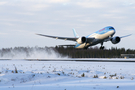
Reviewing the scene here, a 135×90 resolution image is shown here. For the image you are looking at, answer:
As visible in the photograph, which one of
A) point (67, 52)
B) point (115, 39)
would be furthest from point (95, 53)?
point (115, 39)

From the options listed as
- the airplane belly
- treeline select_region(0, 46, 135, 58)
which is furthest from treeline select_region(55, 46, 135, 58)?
the airplane belly

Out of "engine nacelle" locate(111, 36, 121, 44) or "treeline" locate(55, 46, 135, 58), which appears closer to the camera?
"engine nacelle" locate(111, 36, 121, 44)

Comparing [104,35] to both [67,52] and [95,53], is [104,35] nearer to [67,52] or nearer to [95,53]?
[67,52]

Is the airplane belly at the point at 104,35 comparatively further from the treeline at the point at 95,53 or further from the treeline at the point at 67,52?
the treeline at the point at 95,53

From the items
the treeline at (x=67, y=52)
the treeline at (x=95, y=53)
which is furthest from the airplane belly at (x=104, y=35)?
the treeline at (x=95, y=53)

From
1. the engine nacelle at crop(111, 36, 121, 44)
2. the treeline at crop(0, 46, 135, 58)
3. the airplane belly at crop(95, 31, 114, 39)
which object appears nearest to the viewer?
the airplane belly at crop(95, 31, 114, 39)

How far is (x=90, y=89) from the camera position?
30.1 ft

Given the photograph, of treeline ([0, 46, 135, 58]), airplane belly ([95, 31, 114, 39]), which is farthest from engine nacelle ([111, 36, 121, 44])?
treeline ([0, 46, 135, 58])

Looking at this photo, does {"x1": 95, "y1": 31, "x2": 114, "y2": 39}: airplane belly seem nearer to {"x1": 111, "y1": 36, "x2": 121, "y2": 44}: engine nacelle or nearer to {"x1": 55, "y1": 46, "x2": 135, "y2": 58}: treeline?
{"x1": 111, "y1": 36, "x2": 121, "y2": 44}: engine nacelle

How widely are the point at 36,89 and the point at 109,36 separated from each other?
1385 inches

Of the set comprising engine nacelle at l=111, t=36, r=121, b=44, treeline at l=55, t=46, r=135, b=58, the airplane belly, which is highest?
the airplane belly

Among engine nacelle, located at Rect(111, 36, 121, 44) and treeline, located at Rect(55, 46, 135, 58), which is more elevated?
engine nacelle, located at Rect(111, 36, 121, 44)

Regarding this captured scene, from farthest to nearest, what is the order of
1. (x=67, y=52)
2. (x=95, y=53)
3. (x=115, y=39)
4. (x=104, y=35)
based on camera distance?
(x=95, y=53) → (x=67, y=52) → (x=115, y=39) → (x=104, y=35)

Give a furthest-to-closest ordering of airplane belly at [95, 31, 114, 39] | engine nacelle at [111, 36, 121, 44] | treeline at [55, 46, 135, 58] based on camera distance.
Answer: treeline at [55, 46, 135, 58]
engine nacelle at [111, 36, 121, 44]
airplane belly at [95, 31, 114, 39]
